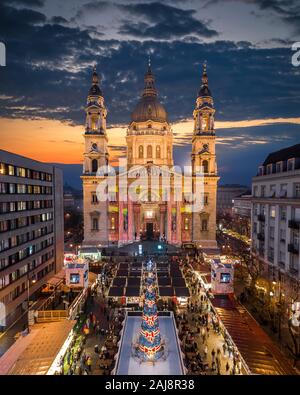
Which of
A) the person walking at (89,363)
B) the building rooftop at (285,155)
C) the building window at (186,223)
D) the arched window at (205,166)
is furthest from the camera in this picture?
the building window at (186,223)

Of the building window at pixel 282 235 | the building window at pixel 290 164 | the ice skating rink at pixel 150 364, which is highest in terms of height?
the building window at pixel 290 164

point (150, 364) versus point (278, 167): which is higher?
point (278, 167)

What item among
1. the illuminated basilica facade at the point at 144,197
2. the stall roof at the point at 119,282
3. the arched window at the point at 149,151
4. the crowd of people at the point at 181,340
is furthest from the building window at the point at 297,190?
the arched window at the point at 149,151

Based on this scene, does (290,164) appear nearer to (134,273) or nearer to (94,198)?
(134,273)

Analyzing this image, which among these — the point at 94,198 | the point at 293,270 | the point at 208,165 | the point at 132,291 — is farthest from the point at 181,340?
the point at 208,165

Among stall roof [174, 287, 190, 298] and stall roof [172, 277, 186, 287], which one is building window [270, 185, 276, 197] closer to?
stall roof [172, 277, 186, 287]

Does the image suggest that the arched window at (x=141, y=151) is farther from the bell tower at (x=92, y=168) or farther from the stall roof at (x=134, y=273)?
the stall roof at (x=134, y=273)

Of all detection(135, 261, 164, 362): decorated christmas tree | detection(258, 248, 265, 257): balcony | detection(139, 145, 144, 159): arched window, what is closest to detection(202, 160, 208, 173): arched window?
detection(139, 145, 144, 159): arched window

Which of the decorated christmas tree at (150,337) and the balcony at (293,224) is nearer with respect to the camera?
the decorated christmas tree at (150,337)
